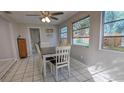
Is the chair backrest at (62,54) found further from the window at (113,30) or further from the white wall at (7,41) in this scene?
the white wall at (7,41)

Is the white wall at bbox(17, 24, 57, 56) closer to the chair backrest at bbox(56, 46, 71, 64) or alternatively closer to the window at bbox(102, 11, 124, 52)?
the chair backrest at bbox(56, 46, 71, 64)

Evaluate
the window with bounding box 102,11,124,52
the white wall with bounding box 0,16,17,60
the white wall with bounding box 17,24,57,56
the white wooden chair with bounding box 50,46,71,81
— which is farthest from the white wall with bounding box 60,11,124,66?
the white wall with bounding box 0,16,17,60

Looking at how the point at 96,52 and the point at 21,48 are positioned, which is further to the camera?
the point at 21,48

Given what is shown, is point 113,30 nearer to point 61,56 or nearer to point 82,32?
point 82,32

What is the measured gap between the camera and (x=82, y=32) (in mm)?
3295

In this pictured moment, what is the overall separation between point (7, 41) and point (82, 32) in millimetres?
3685

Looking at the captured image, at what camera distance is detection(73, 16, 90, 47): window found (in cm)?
298

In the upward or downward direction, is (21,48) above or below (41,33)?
below

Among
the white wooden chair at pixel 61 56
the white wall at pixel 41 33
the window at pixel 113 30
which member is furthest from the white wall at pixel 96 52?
the white wall at pixel 41 33

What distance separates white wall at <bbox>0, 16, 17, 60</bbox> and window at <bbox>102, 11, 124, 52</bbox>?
4.05 m

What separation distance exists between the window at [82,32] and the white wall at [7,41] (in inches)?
122

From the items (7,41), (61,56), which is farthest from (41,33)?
(61,56)
